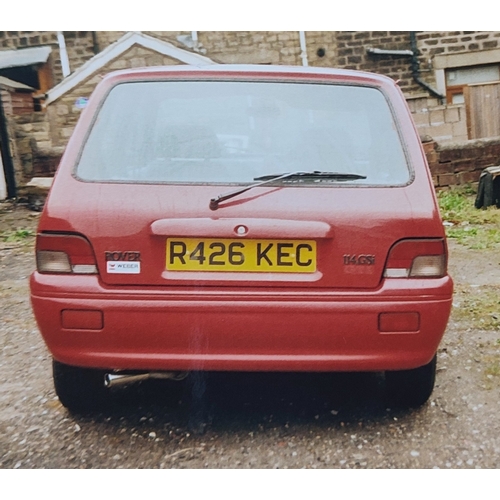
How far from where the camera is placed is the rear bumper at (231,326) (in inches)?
85.4

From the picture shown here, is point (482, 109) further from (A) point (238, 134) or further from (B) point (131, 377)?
(B) point (131, 377)

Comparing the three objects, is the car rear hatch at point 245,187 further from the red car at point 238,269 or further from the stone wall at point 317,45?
the stone wall at point 317,45

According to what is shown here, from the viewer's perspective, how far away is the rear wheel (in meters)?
2.59

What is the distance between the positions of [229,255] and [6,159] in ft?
25.9

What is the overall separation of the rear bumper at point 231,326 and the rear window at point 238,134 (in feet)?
1.43

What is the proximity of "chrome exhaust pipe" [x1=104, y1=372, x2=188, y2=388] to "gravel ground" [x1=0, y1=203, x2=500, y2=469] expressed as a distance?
9 centimetres

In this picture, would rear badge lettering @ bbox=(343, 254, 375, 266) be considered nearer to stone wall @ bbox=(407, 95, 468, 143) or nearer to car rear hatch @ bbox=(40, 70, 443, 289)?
car rear hatch @ bbox=(40, 70, 443, 289)

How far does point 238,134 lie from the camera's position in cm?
245

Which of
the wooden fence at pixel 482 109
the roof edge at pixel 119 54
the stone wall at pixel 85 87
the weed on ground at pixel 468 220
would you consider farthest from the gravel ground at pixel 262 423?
the roof edge at pixel 119 54

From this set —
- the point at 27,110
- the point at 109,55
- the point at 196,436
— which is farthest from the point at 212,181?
the point at 109,55

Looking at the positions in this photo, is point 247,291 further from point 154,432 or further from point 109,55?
point 109,55

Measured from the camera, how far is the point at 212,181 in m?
2.28

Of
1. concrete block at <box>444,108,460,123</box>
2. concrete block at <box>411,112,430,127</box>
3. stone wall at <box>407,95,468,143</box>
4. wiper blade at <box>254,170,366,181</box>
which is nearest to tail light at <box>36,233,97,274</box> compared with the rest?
wiper blade at <box>254,170,366,181</box>

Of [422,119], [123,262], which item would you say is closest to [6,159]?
[123,262]
